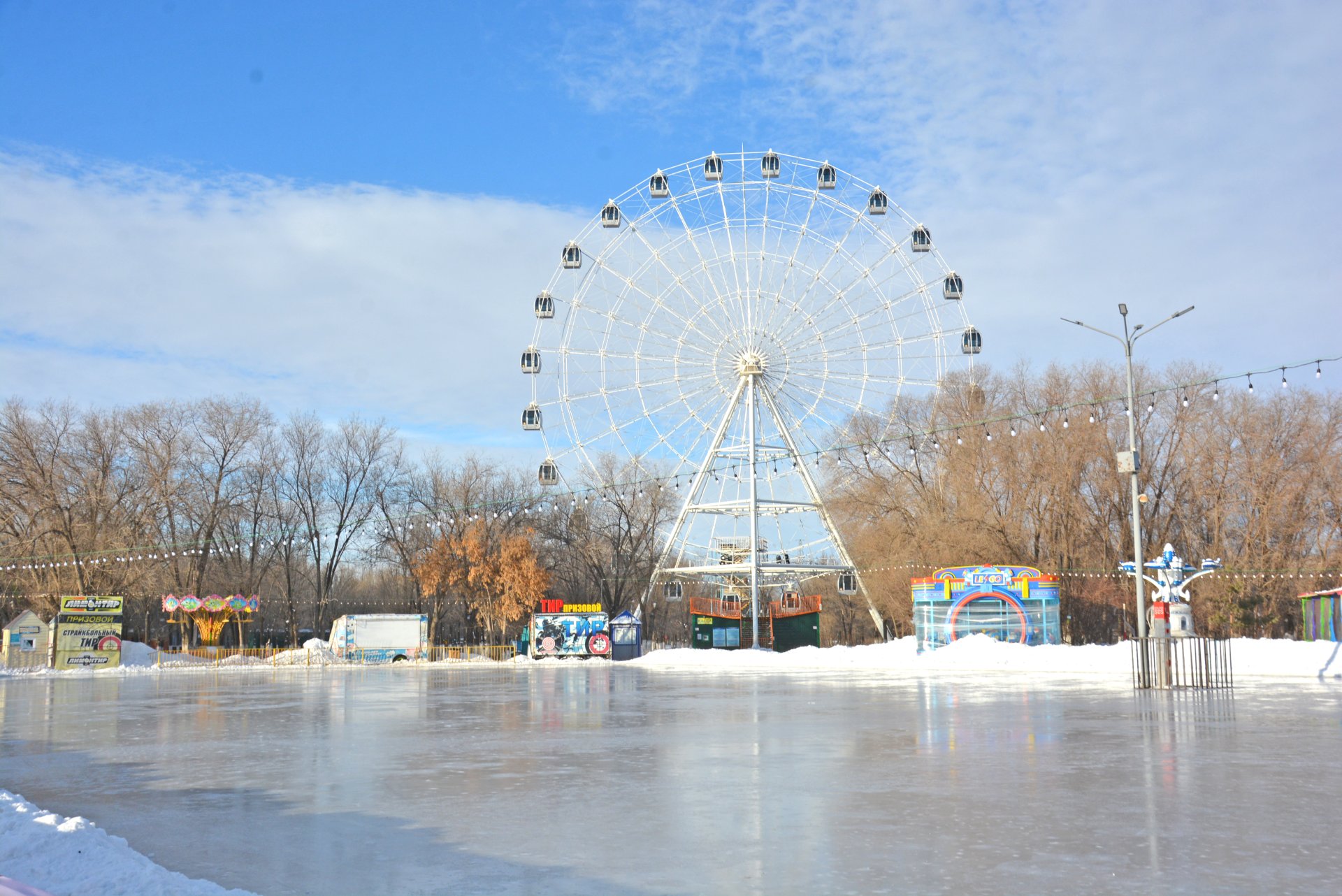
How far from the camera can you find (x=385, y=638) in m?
56.0

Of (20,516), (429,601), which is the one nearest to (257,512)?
(20,516)

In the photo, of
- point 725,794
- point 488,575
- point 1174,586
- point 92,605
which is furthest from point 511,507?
point 725,794

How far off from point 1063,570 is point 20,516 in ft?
190

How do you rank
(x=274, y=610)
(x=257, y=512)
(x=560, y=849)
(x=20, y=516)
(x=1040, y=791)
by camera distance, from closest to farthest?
1. (x=560, y=849)
2. (x=1040, y=791)
3. (x=20, y=516)
4. (x=257, y=512)
5. (x=274, y=610)

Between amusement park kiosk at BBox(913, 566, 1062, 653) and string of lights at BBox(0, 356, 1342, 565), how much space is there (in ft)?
20.7

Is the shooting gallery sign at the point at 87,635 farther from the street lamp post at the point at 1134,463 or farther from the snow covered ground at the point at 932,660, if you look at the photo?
the street lamp post at the point at 1134,463

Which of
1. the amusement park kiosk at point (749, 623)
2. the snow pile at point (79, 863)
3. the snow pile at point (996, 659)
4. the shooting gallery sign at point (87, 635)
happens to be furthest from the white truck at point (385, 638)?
the snow pile at point (79, 863)

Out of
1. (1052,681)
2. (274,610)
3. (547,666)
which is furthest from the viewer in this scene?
(274,610)

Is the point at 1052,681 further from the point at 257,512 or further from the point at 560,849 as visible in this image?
the point at 257,512

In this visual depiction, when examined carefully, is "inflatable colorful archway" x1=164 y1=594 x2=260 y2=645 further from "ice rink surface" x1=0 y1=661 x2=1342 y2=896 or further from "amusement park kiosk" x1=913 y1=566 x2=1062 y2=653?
"ice rink surface" x1=0 y1=661 x2=1342 y2=896

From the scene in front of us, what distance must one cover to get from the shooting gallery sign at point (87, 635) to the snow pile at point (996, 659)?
24.5 metres

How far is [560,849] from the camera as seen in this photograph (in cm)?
796

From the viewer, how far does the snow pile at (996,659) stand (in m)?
31.6

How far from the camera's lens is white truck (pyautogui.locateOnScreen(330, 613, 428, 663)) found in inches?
2190
